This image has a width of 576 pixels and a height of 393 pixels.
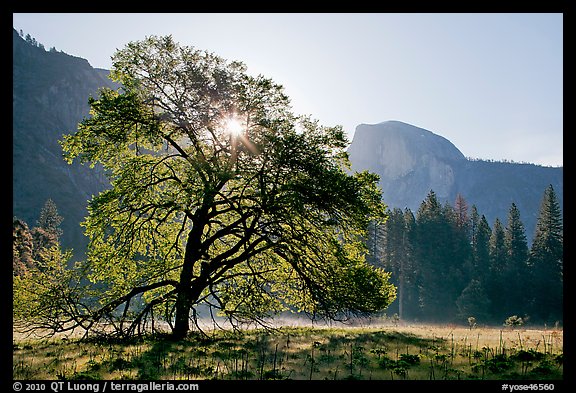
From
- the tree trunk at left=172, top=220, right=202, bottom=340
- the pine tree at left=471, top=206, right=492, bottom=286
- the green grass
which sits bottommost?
the green grass

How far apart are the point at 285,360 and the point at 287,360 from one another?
13cm

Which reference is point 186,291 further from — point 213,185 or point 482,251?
A: point 482,251

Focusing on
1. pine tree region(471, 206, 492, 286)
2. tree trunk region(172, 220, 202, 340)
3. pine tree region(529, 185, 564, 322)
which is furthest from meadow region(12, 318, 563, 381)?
pine tree region(471, 206, 492, 286)

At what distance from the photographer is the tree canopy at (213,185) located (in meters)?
15.9

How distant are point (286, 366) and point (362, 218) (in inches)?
263

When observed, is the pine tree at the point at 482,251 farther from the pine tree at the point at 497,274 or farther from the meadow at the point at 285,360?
the meadow at the point at 285,360

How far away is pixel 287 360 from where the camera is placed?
44.6 ft

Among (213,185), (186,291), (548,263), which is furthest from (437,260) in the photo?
(213,185)

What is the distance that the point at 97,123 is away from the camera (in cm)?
1655

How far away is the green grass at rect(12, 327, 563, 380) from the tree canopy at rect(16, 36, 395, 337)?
1308mm

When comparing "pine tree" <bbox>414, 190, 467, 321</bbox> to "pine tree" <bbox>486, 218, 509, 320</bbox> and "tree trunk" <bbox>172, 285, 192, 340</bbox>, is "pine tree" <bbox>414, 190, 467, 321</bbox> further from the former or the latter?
"tree trunk" <bbox>172, 285, 192, 340</bbox>

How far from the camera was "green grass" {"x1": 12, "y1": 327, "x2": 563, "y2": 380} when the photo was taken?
37.8 feet

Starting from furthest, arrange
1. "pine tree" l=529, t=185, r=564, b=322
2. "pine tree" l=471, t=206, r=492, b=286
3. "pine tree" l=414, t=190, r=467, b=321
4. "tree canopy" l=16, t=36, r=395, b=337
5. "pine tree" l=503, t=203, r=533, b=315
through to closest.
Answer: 1. "pine tree" l=414, t=190, r=467, b=321
2. "pine tree" l=471, t=206, r=492, b=286
3. "pine tree" l=503, t=203, r=533, b=315
4. "pine tree" l=529, t=185, r=564, b=322
5. "tree canopy" l=16, t=36, r=395, b=337
